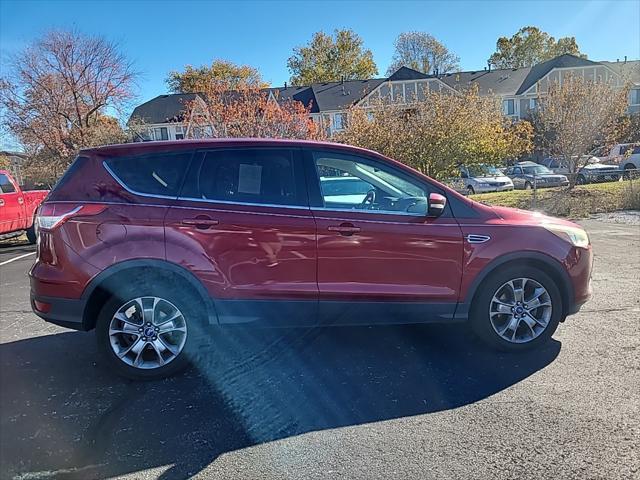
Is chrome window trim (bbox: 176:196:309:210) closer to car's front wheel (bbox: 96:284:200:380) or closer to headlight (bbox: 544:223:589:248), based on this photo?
car's front wheel (bbox: 96:284:200:380)

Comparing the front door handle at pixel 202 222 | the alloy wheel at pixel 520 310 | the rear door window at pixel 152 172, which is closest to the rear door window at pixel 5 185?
the rear door window at pixel 152 172

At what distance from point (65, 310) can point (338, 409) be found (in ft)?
7.33

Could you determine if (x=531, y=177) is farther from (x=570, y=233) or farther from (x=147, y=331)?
(x=147, y=331)

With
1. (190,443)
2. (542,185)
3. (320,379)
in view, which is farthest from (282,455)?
(542,185)

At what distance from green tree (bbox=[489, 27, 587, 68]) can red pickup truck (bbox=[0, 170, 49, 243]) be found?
81.1m

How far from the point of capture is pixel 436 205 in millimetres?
3865

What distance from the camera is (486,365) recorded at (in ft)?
13.0

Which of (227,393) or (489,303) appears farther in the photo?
(489,303)

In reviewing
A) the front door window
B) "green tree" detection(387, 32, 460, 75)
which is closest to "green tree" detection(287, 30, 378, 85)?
"green tree" detection(387, 32, 460, 75)

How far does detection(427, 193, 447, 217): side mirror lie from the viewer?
387cm

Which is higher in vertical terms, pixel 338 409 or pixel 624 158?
pixel 624 158

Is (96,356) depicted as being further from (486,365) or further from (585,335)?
(585,335)

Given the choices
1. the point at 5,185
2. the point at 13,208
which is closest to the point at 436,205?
the point at 13,208

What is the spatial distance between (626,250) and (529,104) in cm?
4830
